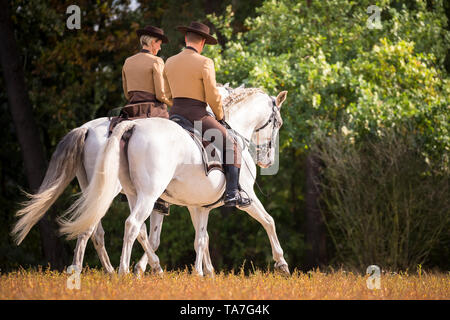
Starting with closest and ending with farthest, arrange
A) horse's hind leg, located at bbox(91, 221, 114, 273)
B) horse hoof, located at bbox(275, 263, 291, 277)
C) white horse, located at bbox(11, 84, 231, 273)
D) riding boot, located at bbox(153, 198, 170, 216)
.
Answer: white horse, located at bbox(11, 84, 231, 273), riding boot, located at bbox(153, 198, 170, 216), horse hoof, located at bbox(275, 263, 291, 277), horse's hind leg, located at bbox(91, 221, 114, 273)

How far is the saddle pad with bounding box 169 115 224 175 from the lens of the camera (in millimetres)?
7486

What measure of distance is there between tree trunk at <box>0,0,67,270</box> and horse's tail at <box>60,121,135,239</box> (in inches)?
303

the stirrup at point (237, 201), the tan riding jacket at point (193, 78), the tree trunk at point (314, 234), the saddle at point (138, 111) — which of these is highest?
the tan riding jacket at point (193, 78)

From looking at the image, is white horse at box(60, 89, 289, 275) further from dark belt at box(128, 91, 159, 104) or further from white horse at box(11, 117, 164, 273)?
dark belt at box(128, 91, 159, 104)

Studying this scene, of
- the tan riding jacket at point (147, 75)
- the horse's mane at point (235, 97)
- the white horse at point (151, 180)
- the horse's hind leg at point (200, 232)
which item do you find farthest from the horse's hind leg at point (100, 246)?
the horse's mane at point (235, 97)

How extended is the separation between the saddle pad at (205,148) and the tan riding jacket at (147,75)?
63 cm

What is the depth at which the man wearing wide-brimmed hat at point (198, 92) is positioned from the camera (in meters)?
7.65

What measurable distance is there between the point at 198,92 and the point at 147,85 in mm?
909

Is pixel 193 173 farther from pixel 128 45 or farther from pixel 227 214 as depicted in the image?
pixel 227 214

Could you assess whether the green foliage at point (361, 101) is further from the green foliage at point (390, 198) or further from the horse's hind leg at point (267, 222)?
the horse's hind leg at point (267, 222)

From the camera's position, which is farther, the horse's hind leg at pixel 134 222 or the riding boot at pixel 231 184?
the riding boot at pixel 231 184

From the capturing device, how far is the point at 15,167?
16.9 m

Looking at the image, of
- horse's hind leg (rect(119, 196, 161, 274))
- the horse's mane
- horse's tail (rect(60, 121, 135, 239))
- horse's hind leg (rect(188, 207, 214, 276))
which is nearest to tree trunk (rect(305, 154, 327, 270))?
the horse's mane
